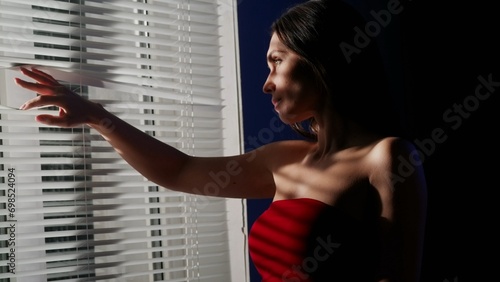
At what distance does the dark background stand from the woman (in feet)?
1.06

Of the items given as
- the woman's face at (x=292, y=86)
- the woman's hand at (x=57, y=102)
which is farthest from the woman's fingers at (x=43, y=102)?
the woman's face at (x=292, y=86)

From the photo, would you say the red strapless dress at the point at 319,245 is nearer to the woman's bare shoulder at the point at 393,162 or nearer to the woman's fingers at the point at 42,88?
the woman's bare shoulder at the point at 393,162

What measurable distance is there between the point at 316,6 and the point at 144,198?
80cm

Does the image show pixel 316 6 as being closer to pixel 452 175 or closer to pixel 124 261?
pixel 452 175

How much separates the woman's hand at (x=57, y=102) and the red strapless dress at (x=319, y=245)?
56 centimetres

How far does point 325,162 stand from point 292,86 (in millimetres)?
215

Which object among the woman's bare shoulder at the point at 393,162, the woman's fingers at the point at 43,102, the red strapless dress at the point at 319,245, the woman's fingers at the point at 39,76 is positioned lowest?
the red strapless dress at the point at 319,245

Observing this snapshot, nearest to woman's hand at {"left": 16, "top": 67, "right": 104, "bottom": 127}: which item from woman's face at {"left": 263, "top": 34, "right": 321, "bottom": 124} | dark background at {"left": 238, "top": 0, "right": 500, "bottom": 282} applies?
woman's face at {"left": 263, "top": 34, "right": 321, "bottom": 124}

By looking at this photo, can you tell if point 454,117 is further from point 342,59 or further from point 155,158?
point 155,158

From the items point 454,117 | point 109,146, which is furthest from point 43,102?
point 454,117

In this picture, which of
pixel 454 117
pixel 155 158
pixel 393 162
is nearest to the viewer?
pixel 393 162

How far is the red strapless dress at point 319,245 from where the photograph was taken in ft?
4.95

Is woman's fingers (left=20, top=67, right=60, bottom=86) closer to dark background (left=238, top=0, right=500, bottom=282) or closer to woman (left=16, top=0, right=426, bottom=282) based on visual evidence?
woman (left=16, top=0, right=426, bottom=282)

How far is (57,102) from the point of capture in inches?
62.7
